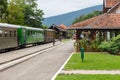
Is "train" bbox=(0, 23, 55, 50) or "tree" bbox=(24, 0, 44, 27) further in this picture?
"tree" bbox=(24, 0, 44, 27)

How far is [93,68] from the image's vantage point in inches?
848

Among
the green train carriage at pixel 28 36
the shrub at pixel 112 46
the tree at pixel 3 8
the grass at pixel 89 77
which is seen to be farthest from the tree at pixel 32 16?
the grass at pixel 89 77

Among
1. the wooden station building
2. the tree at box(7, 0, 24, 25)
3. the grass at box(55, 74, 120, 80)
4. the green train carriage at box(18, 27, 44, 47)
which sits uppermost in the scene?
the tree at box(7, 0, 24, 25)

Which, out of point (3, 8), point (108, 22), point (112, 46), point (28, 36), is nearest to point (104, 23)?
point (108, 22)

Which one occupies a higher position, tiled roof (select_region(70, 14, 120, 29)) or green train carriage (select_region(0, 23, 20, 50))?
tiled roof (select_region(70, 14, 120, 29))

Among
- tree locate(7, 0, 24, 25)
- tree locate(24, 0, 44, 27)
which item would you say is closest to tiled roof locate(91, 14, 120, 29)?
tree locate(7, 0, 24, 25)

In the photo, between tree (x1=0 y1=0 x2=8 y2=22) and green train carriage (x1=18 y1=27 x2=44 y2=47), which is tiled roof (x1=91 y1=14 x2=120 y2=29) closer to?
green train carriage (x1=18 y1=27 x2=44 y2=47)

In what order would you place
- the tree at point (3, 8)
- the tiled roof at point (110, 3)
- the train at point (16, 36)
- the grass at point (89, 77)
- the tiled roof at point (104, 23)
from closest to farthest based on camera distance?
the grass at point (89, 77), the train at point (16, 36), the tiled roof at point (104, 23), the tiled roof at point (110, 3), the tree at point (3, 8)

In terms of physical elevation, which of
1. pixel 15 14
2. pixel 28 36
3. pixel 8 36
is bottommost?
pixel 28 36

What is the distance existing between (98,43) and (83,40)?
164 centimetres

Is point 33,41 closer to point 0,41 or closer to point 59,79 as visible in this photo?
point 0,41

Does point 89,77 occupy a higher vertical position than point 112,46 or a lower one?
lower

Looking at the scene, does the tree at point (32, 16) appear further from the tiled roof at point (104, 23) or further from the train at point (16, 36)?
the tiled roof at point (104, 23)

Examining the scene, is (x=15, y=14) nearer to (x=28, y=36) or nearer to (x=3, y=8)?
(x=3, y=8)
